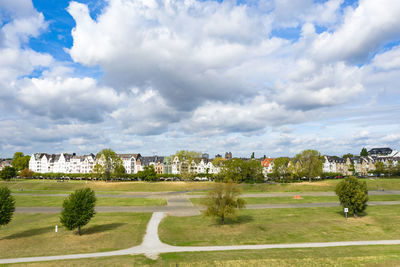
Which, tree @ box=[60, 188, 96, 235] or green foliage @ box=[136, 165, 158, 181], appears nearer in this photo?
tree @ box=[60, 188, 96, 235]

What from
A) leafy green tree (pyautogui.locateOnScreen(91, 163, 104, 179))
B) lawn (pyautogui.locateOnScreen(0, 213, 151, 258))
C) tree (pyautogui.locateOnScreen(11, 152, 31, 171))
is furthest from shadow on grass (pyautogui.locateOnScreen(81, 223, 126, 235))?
tree (pyautogui.locateOnScreen(11, 152, 31, 171))

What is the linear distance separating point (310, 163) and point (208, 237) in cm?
9429

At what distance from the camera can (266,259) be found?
25844 millimetres

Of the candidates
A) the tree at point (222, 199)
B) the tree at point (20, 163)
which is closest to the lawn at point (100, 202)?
the tree at point (222, 199)

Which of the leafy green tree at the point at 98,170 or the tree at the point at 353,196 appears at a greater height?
the leafy green tree at the point at 98,170

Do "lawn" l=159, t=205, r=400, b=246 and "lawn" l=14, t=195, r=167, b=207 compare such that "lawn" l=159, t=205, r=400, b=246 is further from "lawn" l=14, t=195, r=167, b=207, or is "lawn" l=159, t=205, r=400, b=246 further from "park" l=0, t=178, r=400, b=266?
"lawn" l=14, t=195, r=167, b=207

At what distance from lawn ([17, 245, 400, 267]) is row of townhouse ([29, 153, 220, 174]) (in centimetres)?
11731

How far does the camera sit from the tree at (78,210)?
116 ft

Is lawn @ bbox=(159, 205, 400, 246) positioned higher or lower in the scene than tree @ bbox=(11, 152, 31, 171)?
lower

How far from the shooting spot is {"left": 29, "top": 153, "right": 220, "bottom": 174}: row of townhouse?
15512 centimetres

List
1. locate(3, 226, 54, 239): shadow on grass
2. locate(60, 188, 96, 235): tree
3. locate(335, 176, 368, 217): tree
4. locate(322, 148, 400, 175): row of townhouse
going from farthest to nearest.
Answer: locate(322, 148, 400, 175): row of townhouse → locate(335, 176, 368, 217): tree → locate(3, 226, 54, 239): shadow on grass → locate(60, 188, 96, 235): tree

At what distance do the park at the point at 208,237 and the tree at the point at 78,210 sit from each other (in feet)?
6.55

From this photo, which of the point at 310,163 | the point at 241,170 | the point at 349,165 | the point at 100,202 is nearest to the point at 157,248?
the point at 100,202

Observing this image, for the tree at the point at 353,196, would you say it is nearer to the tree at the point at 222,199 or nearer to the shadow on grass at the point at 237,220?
the shadow on grass at the point at 237,220
